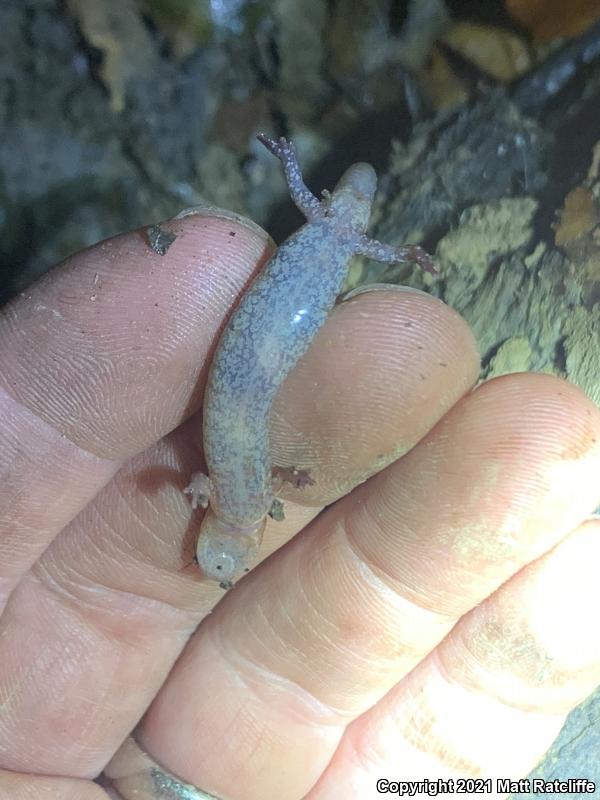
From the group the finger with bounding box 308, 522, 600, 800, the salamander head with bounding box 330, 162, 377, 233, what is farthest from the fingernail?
the finger with bounding box 308, 522, 600, 800

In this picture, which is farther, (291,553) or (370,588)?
(291,553)

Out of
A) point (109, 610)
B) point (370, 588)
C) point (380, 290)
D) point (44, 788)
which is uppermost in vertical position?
point (380, 290)

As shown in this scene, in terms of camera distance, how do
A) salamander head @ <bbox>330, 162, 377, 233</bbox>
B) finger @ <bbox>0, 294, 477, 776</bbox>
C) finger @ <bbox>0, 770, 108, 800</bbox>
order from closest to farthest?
1. salamander head @ <bbox>330, 162, 377, 233</bbox>
2. finger @ <bbox>0, 294, 477, 776</bbox>
3. finger @ <bbox>0, 770, 108, 800</bbox>

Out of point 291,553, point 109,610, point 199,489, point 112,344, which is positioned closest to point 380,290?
point 112,344

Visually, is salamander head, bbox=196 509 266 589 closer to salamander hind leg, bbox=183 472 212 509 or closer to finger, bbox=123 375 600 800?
salamander hind leg, bbox=183 472 212 509

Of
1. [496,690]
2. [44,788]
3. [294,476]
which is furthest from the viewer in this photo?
[44,788]

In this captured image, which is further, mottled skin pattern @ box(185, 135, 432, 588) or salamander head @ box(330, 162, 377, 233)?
salamander head @ box(330, 162, 377, 233)

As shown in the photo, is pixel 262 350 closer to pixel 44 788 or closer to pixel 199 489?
pixel 199 489

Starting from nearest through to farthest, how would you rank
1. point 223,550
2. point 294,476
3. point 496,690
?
1. point 294,476
2. point 223,550
3. point 496,690
